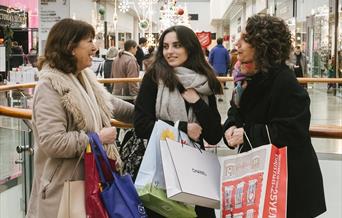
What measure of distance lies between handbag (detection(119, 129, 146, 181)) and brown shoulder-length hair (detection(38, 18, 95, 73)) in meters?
0.55

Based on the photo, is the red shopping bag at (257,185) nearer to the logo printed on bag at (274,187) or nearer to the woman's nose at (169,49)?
the logo printed on bag at (274,187)

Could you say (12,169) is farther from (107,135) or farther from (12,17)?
(12,17)

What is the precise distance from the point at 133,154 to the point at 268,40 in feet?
3.01

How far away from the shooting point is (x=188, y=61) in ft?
8.41

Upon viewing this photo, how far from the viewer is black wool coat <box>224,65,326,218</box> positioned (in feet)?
6.94

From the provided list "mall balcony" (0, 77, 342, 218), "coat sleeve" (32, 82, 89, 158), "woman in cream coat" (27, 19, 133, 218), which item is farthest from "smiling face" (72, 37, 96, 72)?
"mall balcony" (0, 77, 342, 218)

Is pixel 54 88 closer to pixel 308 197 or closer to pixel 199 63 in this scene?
pixel 199 63

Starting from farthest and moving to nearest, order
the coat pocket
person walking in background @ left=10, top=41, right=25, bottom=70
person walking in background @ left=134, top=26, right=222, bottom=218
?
person walking in background @ left=10, top=41, right=25, bottom=70 < person walking in background @ left=134, top=26, right=222, bottom=218 < the coat pocket

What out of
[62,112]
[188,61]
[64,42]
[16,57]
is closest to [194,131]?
[188,61]

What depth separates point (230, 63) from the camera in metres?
16.6

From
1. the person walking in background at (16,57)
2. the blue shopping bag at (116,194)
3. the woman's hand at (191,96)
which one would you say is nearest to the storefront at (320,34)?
the person walking in background at (16,57)

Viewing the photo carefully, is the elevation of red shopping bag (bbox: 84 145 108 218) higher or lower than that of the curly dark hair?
lower

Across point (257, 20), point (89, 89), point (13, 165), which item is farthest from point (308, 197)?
point (13, 165)

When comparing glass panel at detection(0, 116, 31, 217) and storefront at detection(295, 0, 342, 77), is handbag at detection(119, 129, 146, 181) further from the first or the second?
storefront at detection(295, 0, 342, 77)
